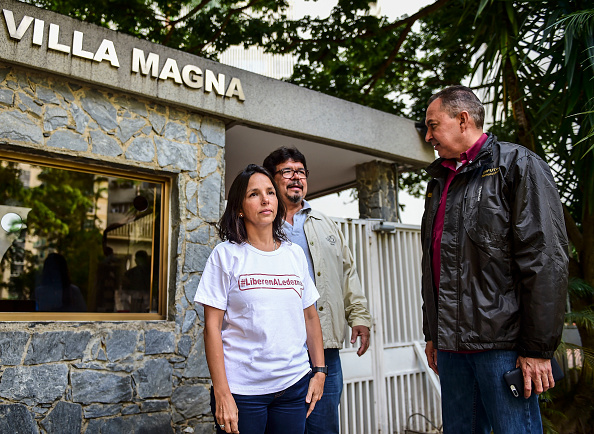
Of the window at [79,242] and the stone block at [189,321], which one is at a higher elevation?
the window at [79,242]

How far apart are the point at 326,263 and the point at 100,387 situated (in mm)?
1837

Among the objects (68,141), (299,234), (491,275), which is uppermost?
(68,141)

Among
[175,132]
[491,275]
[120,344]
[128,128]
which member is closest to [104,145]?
[128,128]

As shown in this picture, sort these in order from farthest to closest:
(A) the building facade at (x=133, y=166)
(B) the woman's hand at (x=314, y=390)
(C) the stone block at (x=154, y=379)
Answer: (C) the stone block at (x=154, y=379), (A) the building facade at (x=133, y=166), (B) the woman's hand at (x=314, y=390)

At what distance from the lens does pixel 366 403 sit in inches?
189

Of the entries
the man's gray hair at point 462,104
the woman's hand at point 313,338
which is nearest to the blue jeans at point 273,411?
the woman's hand at point 313,338

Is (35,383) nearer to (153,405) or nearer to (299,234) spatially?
(153,405)

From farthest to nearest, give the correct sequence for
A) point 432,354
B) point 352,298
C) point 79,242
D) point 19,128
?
point 79,242 < point 19,128 < point 352,298 < point 432,354

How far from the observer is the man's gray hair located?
2.39m

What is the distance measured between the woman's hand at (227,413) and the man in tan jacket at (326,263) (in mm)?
936

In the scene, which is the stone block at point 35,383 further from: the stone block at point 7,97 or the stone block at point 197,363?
the stone block at point 7,97

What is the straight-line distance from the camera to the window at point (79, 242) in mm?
4262

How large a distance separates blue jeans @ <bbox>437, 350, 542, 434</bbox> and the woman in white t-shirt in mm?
560

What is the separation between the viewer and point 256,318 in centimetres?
205
